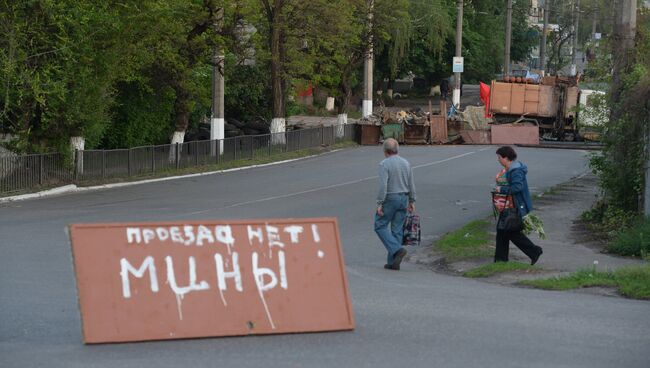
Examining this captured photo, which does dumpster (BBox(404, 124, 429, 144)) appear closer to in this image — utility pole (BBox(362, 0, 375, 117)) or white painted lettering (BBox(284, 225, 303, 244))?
utility pole (BBox(362, 0, 375, 117))

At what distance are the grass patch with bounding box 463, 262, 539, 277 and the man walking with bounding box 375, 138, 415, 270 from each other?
114cm

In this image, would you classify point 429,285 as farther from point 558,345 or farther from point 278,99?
point 278,99

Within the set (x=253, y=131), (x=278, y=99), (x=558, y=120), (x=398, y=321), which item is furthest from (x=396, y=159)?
(x=558, y=120)

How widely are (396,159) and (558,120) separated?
37.3 m

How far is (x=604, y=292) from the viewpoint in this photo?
41.1 feet

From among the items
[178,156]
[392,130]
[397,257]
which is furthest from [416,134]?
[397,257]

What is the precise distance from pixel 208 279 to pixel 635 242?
365 inches

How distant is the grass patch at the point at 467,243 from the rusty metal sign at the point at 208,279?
6.88 meters

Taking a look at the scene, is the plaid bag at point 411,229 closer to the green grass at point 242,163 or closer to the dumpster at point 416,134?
the green grass at point 242,163

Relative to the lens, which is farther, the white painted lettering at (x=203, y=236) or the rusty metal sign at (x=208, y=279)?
the white painted lettering at (x=203, y=236)

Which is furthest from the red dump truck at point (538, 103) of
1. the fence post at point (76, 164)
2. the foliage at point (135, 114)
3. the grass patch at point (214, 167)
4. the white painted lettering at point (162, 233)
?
the white painted lettering at point (162, 233)

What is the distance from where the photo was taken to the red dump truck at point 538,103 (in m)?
50.0

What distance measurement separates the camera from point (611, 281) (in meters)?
12.8

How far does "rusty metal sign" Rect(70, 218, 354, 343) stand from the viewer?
8.70 m
